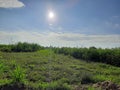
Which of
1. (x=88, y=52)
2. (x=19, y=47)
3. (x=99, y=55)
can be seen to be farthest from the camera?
(x=19, y=47)

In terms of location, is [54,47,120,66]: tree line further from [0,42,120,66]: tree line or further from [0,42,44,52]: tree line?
[0,42,44,52]: tree line

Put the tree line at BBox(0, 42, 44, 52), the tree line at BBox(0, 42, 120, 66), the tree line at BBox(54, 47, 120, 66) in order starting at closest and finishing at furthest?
the tree line at BBox(54, 47, 120, 66)
the tree line at BBox(0, 42, 120, 66)
the tree line at BBox(0, 42, 44, 52)

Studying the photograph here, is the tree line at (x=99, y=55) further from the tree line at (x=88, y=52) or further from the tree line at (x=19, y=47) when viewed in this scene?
the tree line at (x=19, y=47)

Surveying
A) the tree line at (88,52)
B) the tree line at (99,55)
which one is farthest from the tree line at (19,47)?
the tree line at (99,55)

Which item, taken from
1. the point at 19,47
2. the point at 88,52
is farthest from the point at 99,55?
the point at 19,47

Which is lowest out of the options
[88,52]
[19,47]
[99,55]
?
[99,55]

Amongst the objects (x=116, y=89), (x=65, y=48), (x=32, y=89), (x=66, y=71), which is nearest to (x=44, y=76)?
(x=66, y=71)

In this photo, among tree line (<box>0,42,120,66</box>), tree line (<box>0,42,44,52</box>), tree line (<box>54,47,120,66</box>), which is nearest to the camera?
tree line (<box>54,47,120,66</box>)

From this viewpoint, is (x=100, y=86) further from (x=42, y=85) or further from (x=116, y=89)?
(x=42, y=85)

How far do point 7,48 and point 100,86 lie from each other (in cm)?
2027

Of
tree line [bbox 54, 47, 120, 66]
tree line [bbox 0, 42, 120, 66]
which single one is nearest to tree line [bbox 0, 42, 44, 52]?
tree line [bbox 0, 42, 120, 66]

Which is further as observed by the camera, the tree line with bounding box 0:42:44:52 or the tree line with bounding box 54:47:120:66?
the tree line with bounding box 0:42:44:52

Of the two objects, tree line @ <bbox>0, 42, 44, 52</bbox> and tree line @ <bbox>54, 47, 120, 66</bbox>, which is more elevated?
tree line @ <bbox>0, 42, 44, 52</bbox>

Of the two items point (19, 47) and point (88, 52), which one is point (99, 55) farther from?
point (19, 47)
